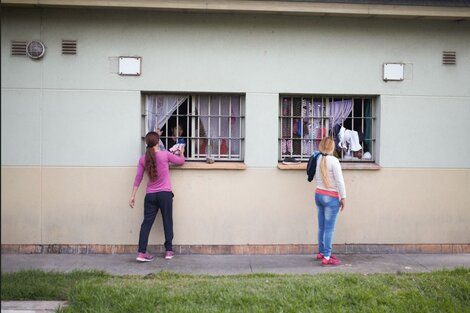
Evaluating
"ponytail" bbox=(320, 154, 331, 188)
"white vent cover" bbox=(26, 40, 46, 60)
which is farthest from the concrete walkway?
"white vent cover" bbox=(26, 40, 46, 60)

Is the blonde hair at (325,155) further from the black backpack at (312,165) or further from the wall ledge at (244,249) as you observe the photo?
the wall ledge at (244,249)

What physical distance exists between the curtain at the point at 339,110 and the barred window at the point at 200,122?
1.41m

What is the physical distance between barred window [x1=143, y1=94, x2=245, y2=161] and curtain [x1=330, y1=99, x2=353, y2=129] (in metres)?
1.41

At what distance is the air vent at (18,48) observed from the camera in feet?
26.7

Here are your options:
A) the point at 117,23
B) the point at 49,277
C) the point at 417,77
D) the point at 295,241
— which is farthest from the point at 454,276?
the point at 117,23

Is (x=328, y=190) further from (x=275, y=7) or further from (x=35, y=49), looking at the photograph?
(x=35, y=49)

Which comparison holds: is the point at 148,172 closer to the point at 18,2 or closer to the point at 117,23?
the point at 117,23

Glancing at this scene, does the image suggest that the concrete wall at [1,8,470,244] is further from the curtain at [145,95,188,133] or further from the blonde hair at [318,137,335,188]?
the blonde hair at [318,137,335,188]

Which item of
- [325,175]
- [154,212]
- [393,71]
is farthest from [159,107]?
[393,71]

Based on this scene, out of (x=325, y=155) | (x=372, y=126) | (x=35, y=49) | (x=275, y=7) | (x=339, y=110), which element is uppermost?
(x=275, y=7)

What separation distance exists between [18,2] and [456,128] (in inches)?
265

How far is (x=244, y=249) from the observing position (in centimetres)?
846

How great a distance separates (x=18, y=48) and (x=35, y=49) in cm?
24

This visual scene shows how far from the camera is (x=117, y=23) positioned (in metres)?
8.32
